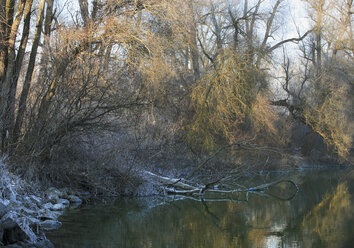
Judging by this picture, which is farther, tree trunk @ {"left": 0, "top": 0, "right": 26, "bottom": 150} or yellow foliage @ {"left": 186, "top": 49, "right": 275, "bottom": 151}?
yellow foliage @ {"left": 186, "top": 49, "right": 275, "bottom": 151}

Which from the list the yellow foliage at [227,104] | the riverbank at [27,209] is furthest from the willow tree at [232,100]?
the riverbank at [27,209]

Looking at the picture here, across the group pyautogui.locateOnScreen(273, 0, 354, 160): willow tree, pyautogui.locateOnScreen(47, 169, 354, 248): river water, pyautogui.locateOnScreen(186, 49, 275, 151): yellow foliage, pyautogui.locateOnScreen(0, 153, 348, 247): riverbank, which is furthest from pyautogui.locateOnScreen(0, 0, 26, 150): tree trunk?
pyautogui.locateOnScreen(273, 0, 354, 160): willow tree

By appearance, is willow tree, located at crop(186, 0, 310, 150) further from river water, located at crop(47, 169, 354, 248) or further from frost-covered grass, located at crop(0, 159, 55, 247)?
frost-covered grass, located at crop(0, 159, 55, 247)

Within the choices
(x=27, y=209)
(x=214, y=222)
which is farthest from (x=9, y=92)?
(x=214, y=222)

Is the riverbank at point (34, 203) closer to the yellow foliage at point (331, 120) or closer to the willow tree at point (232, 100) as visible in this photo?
the willow tree at point (232, 100)

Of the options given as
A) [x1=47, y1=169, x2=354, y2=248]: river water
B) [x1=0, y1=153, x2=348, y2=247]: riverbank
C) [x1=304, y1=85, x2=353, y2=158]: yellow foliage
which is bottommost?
[x1=47, y1=169, x2=354, y2=248]: river water

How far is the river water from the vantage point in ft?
23.8

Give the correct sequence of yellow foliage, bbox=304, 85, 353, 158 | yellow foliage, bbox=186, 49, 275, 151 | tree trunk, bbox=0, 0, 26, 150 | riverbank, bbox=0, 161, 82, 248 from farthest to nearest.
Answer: yellow foliage, bbox=304, 85, 353, 158, yellow foliage, bbox=186, 49, 275, 151, tree trunk, bbox=0, 0, 26, 150, riverbank, bbox=0, 161, 82, 248

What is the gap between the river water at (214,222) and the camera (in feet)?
23.8

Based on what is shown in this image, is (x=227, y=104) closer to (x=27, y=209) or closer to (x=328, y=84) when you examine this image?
(x=328, y=84)

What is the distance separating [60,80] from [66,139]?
4.99 ft

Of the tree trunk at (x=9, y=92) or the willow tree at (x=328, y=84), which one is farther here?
the willow tree at (x=328, y=84)

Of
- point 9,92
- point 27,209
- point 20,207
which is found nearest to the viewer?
point 20,207

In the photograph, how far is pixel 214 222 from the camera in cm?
895
